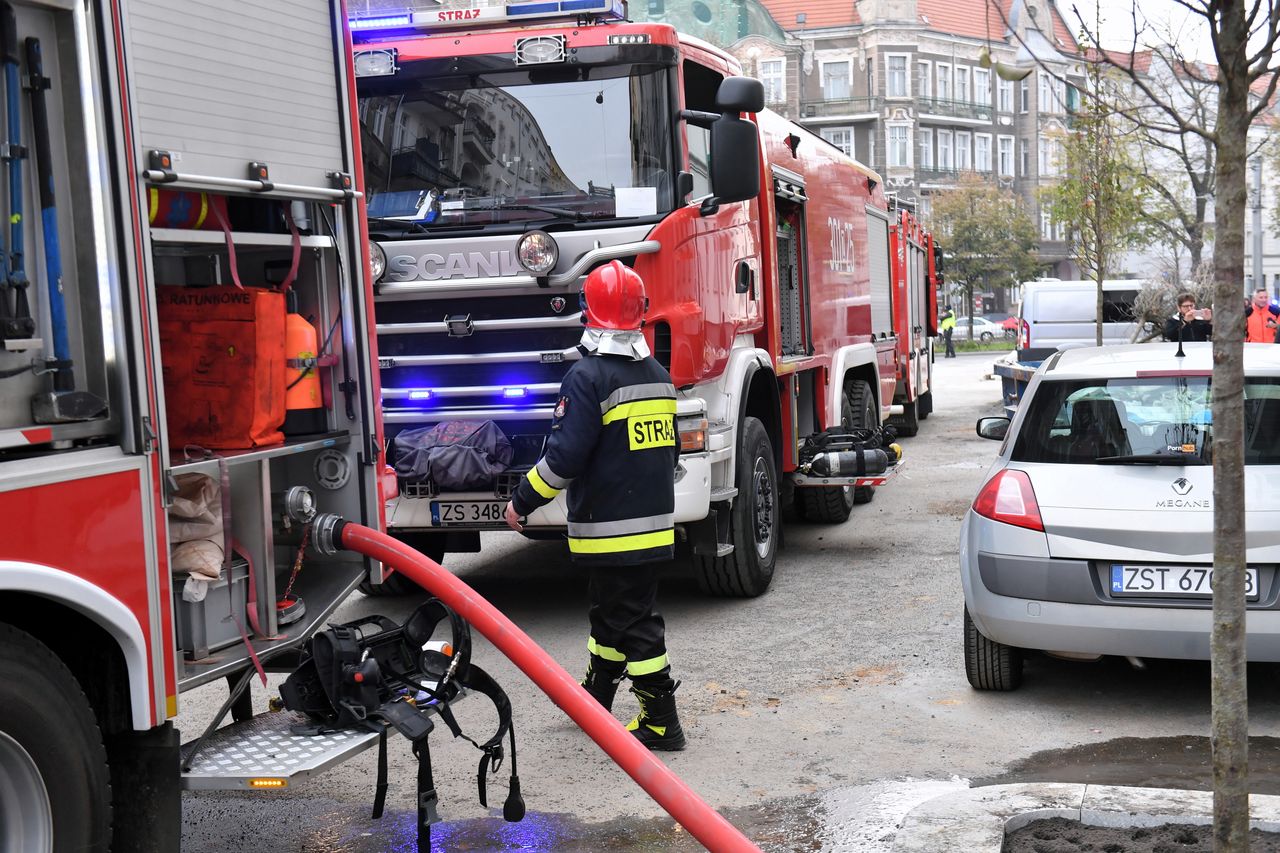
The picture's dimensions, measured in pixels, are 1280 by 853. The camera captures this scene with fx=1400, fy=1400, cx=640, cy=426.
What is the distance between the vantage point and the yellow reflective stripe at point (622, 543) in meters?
5.54

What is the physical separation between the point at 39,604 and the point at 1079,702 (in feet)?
14.4

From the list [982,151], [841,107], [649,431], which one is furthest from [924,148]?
[649,431]

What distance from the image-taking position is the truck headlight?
23.4 ft

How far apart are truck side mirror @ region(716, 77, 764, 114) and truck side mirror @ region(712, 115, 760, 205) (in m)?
0.14

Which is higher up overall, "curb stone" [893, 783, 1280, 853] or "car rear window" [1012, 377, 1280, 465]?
"car rear window" [1012, 377, 1280, 465]

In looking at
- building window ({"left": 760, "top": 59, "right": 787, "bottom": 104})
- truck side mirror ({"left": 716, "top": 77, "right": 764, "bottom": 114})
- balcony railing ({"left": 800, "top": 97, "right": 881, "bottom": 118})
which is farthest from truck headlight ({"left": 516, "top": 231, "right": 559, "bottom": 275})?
balcony railing ({"left": 800, "top": 97, "right": 881, "bottom": 118})

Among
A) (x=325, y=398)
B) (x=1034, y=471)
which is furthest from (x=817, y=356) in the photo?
(x=325, y=398)

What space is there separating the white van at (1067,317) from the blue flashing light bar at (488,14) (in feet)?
53.4

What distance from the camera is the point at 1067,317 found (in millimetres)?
22781

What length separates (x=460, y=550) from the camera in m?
8.26

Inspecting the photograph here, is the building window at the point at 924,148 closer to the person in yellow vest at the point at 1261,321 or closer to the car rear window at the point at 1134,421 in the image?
the person in yellow vest at the point at 1261,321

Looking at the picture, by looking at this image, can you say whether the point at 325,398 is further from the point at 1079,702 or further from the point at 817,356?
the point at 817,356

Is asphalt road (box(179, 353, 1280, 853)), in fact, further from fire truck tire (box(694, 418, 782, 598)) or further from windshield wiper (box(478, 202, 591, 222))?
windshield wiper (box(478, 202, 591, 222))

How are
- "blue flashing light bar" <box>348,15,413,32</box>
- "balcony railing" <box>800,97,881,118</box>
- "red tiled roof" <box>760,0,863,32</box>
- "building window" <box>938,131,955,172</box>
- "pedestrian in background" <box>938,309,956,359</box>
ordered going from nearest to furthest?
"blue flashing light bar" <box>348,15,413,32</box>
"pedestrian in background" <box>938,309,956,359</box>
"balcony railing" <box>800,97,881,118</box>
"red tiled roof" <box>760,0,863,32</box>
"building window" <box>938,131,955,172</box>
